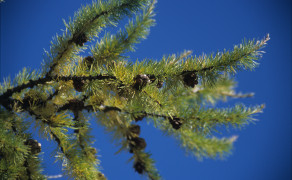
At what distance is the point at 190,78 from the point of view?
1.57ft

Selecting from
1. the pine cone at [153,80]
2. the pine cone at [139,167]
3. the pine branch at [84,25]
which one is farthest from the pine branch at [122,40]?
the pine cone at [139,167]

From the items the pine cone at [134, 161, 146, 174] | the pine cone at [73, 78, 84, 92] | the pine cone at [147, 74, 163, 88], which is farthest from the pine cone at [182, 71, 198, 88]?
the pine cone at [134, 161, 146, 174]

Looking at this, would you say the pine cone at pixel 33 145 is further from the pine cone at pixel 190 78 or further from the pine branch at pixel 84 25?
the pine cone at pixel 190 78

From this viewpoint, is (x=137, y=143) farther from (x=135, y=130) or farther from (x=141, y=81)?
(x=141, y=81)

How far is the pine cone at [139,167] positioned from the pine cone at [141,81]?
0.31 m

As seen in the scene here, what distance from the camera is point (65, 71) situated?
21.7 inches

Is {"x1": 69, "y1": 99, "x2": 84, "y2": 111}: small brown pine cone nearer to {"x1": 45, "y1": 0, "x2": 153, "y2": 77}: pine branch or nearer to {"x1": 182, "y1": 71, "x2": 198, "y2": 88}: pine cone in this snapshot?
{"x1": 45, "y1": 0, "x2": 153, "y2": 77}: pine branch

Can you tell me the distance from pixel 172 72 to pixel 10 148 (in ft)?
1.05

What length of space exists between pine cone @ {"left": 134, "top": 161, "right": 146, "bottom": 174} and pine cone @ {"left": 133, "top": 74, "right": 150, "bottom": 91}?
310mm

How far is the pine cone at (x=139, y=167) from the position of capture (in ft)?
2.27

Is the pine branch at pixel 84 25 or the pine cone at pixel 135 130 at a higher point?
the pine branch at pixel 84 25

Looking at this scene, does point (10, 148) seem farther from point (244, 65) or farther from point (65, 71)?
point (244, 65)

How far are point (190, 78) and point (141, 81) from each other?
3.8 inches

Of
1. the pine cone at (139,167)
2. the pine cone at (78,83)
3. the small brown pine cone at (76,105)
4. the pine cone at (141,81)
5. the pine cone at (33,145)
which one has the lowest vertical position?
the pine cone at (33,145)
